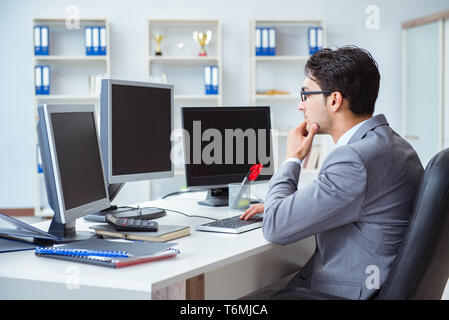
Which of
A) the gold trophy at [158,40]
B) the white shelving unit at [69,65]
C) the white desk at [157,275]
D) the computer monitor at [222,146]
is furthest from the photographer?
the white shelving unit at [69,65]

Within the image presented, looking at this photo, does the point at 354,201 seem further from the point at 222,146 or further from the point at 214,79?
the point at 214,79

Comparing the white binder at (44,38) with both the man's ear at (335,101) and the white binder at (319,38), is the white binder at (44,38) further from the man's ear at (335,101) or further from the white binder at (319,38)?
the man's ear at (335,101)


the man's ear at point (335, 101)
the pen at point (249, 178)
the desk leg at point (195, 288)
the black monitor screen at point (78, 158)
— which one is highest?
the man's ear at point (335, 101)

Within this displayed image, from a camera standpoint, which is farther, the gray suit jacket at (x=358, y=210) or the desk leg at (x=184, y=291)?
the gray suit jacket at (x=358, y=210)

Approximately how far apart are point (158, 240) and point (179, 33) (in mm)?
4213

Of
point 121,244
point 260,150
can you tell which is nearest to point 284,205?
point 121,244

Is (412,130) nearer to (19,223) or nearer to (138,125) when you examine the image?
(138,125)

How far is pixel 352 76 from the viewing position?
1588 millimetres

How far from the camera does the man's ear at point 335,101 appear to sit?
1.61 meters

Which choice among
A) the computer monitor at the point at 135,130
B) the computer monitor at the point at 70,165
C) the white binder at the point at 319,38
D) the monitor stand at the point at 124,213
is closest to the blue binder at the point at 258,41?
the white binder at the point at 319,38

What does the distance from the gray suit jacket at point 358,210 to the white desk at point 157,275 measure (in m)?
0.18

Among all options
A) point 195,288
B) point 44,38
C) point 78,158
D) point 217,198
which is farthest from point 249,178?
point 44,38
